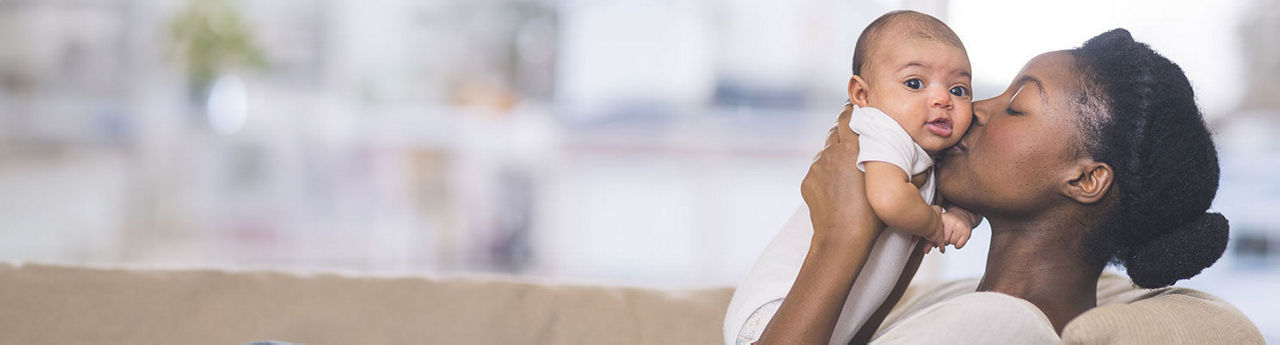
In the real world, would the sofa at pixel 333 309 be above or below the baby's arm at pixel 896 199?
below

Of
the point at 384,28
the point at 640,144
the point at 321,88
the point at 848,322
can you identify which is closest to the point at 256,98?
the point at 321,88

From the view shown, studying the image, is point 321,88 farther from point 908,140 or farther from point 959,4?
point 908,140

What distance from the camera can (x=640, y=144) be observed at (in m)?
4.50

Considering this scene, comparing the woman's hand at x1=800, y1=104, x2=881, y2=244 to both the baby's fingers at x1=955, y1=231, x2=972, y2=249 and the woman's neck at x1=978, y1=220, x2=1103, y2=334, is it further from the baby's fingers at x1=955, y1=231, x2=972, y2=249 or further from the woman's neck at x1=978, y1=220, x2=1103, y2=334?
the woman's neck at x1=978, y1=220, x2=1103, y2=334

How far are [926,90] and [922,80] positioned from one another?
2 cm

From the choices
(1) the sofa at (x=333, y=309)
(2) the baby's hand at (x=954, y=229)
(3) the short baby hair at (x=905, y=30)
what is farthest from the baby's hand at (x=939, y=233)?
(1) the sofa at (x=333, y=309)

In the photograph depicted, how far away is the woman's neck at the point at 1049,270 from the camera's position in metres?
1.28

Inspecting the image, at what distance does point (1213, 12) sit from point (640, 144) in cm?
228

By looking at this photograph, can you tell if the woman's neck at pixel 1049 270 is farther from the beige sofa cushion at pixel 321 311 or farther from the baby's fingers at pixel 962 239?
the beige sofa cushion at pixel 321 311

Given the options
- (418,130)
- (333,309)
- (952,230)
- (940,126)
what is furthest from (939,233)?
(418,130)

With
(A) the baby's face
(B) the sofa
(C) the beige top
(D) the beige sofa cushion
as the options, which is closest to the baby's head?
(A) the baby's face

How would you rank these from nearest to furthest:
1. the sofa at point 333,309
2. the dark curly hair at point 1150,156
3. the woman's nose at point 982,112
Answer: the dark curly hair at point 1150,156, the woman's nose at point 982,112, the sofa at point 333,309

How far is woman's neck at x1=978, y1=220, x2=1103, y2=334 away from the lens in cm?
128

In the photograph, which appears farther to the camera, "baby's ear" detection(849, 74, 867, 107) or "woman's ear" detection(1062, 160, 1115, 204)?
"baby's ear" detection(849, 74, 867, 107)
